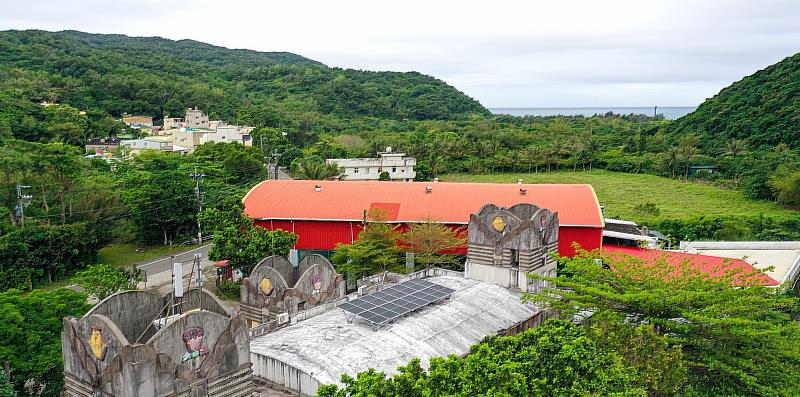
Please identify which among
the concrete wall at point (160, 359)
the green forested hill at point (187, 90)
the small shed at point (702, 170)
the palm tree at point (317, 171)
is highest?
the green forested hill at point (187, 90)

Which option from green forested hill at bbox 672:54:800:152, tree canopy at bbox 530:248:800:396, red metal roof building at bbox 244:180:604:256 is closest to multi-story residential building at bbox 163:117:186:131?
red metal roof building at bbox 244:180:604:256

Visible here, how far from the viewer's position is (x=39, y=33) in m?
136

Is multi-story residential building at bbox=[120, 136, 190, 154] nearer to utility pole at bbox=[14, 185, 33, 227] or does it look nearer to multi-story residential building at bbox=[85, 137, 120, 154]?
multi-story residential building at bbox=[85, 137, 120, 154]

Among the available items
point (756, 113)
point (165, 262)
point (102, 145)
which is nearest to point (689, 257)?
point (165, 262)

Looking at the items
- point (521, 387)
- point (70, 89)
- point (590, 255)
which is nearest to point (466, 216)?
point (590, 255)

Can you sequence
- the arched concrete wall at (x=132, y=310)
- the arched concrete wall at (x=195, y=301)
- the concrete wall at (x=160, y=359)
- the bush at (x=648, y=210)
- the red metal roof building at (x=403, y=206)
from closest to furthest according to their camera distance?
1. the concrete wall at (x=160, y=359)
2. the arched concrete wall at (x=132, y=310)
3. the arched concrete wall at (x=195, y=301)
4. the red metal roof building at (x=403, y=206)
5. the bush at (x=648, y=210)

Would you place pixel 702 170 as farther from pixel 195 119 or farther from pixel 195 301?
pixel 195 119

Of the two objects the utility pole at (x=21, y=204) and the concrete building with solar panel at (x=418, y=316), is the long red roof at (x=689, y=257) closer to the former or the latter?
the concrete building with solar panel at (x=418, y=316)

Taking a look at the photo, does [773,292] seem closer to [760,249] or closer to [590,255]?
[590,255]

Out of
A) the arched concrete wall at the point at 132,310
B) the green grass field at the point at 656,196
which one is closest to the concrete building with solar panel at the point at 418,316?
the arched concrete wall at the point at 132,310

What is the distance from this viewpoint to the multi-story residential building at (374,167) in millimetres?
58853

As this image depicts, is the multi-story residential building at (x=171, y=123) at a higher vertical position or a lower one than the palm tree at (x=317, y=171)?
higher

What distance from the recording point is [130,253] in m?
35.8

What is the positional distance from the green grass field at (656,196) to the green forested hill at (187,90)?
150 feet
